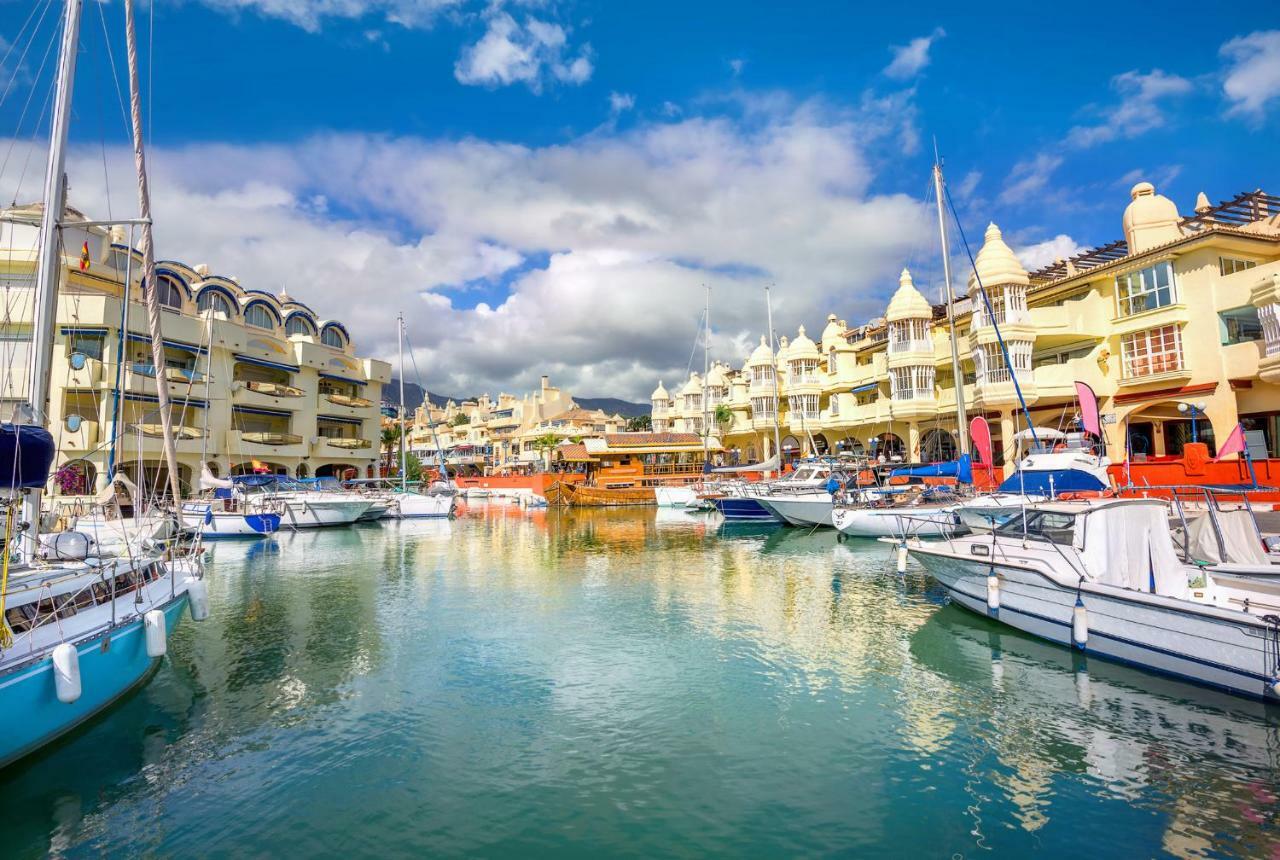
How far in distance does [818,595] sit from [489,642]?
9285 millimetres

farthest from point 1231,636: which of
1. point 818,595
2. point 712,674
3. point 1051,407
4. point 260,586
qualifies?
point 1051,407

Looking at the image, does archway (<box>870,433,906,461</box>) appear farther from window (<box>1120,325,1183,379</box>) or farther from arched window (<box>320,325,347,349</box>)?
arched window (<box>320,325,347,349</box>)

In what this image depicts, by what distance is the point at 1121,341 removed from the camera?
3309 cm

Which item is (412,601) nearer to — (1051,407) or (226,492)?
(226,492)

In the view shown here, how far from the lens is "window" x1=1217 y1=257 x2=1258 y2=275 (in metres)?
29.9

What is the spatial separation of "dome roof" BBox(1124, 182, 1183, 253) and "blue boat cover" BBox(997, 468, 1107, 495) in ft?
54.2

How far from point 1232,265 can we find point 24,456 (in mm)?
41864

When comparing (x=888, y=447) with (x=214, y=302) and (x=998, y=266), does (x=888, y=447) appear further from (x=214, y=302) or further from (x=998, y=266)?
(x=214, y=302)

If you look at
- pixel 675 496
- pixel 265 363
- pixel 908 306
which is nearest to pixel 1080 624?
pixel 908 306

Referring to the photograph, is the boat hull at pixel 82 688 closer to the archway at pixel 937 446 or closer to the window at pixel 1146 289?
the window at pixel 1146 289

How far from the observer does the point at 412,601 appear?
18641mm

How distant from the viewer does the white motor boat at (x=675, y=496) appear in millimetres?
54938

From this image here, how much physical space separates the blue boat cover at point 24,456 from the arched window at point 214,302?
44245 mm

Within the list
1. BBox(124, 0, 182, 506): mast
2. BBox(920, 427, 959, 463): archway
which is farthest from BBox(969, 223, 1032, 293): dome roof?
BBox(124, 0, 182, 506): mast
